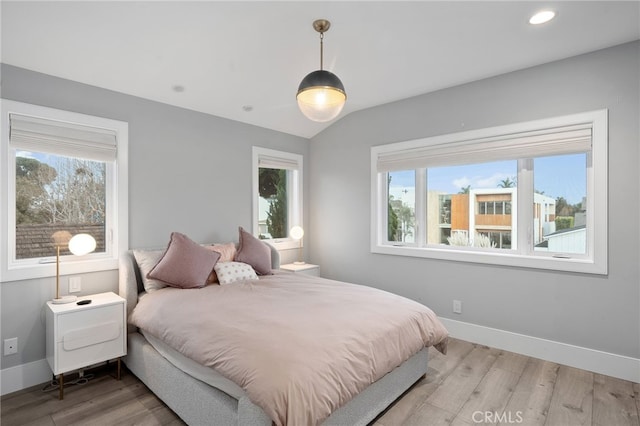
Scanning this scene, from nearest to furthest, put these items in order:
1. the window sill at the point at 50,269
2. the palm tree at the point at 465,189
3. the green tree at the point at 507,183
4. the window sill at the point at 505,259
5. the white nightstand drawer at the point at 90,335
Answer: the white nightstand drawer at the point at 90,335, the window sill at the point at 50,269, the window sill at the point at 505,259, the green tree at the point at 507,183, the palm tree at the point at 465,189

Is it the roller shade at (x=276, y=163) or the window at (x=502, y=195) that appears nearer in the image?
the window at (x=502, y=195)

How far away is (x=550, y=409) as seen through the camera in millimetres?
2209

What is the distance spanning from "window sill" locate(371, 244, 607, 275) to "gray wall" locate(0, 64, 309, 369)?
78.2 inches

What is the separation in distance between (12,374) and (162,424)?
1.39 meters

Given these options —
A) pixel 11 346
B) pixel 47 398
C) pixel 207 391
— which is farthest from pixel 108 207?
pixel 207 391

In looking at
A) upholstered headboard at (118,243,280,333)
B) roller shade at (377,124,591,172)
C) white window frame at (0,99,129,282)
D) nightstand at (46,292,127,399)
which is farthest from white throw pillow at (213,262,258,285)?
roller shade at (377,124,591,172)

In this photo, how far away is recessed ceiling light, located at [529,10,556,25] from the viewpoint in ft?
7.45

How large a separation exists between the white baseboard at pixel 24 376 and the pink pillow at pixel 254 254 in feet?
5.75

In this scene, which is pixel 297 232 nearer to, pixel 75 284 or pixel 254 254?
pixel 254 254

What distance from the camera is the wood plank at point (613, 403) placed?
209 cm

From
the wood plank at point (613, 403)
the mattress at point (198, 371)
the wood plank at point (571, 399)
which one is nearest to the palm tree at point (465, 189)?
the wood plank at point (571, 399)

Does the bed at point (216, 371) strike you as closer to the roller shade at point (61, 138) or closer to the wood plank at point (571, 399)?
the wood plank at point (571, 399)

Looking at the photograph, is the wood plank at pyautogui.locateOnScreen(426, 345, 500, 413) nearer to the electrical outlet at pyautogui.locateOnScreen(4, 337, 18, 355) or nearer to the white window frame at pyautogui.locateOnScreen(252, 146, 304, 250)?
the white window frame at pyautogui.locateOnScreen(252, 146, 304, 250)

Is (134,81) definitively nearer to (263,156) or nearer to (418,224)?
(263,156)
